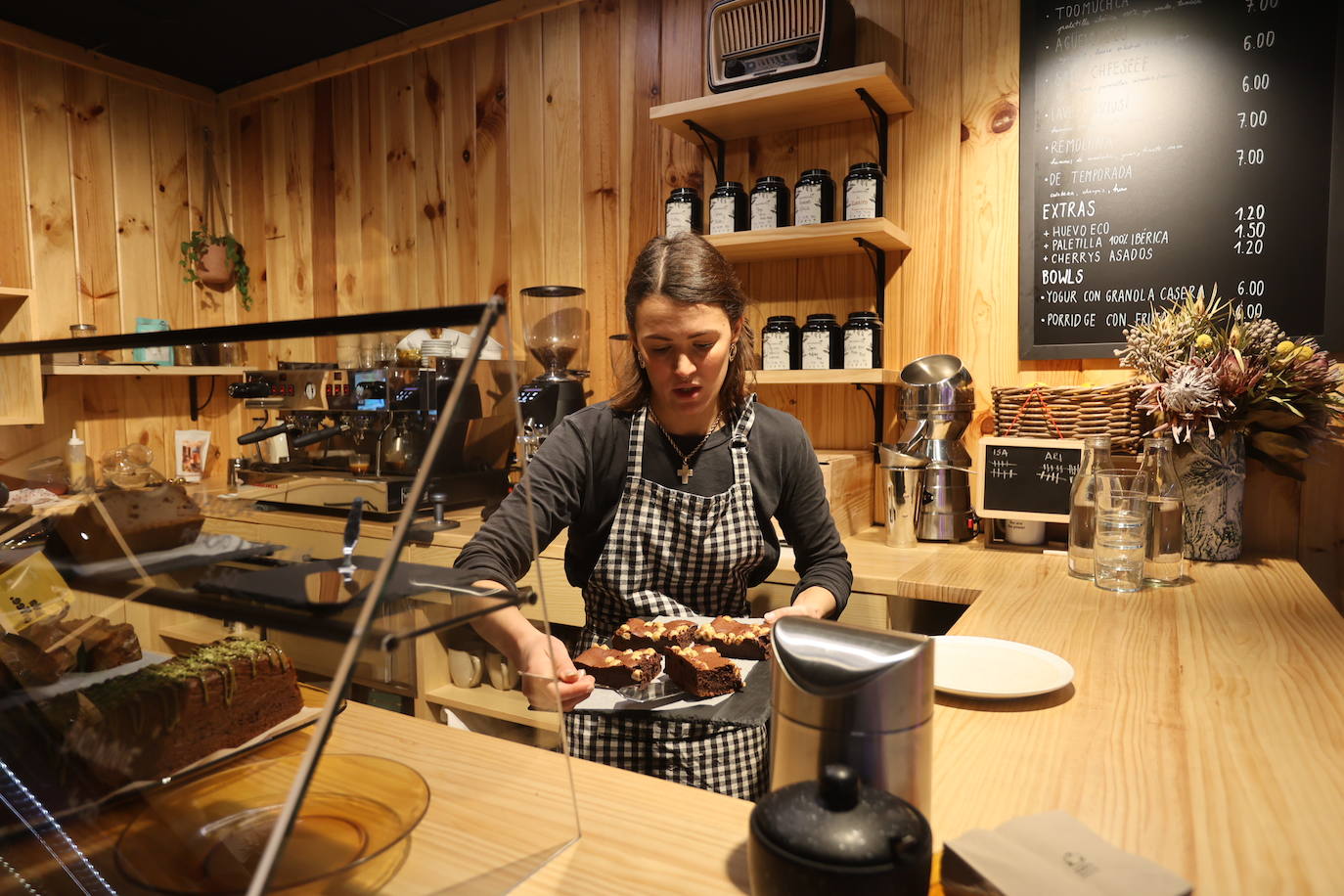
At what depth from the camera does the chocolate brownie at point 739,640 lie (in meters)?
1.27

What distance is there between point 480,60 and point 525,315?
988 millimetres

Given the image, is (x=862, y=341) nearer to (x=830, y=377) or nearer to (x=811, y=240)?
(x=830, y=377)

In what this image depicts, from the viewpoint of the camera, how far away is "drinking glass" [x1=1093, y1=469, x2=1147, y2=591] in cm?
160

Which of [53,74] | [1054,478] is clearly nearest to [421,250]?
[53,74]

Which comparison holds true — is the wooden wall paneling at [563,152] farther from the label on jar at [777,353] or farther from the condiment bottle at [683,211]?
the label on jar at [777,353]

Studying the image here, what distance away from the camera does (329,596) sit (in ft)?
1.89

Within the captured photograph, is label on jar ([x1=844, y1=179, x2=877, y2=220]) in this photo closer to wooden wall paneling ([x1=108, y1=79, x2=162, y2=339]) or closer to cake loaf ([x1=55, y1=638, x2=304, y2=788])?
cake loaf ([x1=55, y1=638, x2=304, y2=788])

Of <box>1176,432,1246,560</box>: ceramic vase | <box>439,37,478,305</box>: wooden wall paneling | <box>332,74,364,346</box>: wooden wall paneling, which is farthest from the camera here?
<box>332,74,364,346</box>: wooden wall paneling

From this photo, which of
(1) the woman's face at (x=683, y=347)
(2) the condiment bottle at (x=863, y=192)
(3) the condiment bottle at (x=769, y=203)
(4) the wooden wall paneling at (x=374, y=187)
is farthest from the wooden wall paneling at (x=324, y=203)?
(1) the woman's face at (x=683, y=347)

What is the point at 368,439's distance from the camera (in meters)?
0.69

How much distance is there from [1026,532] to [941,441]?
309mm

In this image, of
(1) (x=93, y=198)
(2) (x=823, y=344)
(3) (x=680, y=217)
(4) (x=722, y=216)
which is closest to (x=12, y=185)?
(1) (x=93, y=198)

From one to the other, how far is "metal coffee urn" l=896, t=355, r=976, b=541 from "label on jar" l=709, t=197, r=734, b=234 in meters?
0.66

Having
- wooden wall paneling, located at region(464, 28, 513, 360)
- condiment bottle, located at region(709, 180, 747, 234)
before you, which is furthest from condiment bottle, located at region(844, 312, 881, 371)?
wooden wall paneling, located at region(464, 28, 513, 360)
